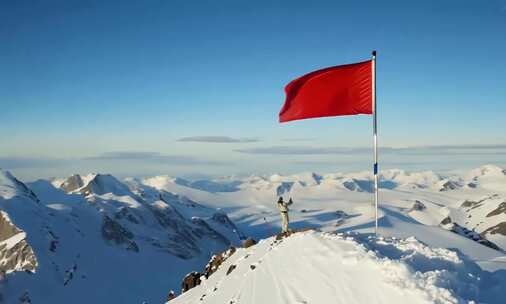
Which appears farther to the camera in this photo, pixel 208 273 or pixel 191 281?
pixel 208 273

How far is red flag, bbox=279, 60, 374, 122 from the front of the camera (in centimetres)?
2503

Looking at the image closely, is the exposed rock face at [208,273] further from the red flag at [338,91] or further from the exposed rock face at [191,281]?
the red flag at [338,91]

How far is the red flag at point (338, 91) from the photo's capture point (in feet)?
82.1

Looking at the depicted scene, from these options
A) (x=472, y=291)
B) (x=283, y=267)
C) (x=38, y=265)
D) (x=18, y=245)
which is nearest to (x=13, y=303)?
(x=38, y=265)

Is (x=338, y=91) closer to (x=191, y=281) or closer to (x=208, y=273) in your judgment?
(x=208, y=273)

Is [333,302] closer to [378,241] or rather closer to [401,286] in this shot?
[401,286]

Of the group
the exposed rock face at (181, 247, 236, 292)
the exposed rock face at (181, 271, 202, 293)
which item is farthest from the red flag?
the exposed rock face at (181, 271, 202, 293)

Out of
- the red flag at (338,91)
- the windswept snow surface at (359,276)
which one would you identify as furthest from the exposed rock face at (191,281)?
the red flag at (338,91)

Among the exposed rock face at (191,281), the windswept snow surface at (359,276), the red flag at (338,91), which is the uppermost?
the red flag at (338,91)

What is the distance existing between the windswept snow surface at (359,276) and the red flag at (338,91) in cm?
681

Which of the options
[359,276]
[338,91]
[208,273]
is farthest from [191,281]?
[359,276]

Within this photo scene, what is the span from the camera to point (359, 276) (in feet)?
61.8

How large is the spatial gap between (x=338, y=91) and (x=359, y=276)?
10.2m

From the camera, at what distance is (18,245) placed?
199625 mm
